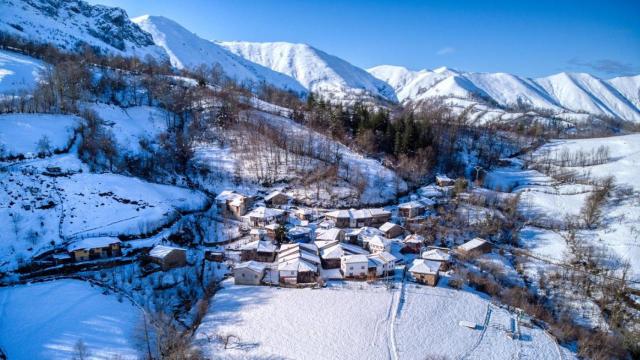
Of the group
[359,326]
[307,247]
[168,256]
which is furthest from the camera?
[307,247]

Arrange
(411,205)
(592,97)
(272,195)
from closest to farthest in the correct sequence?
(411,205), (272,195), (592,97)

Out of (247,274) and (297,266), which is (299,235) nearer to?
(297,266)

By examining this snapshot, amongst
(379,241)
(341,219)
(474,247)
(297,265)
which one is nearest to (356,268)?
(297,265)

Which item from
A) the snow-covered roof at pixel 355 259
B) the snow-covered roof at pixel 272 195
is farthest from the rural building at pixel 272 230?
the snow-covered roof at pixel 355 259

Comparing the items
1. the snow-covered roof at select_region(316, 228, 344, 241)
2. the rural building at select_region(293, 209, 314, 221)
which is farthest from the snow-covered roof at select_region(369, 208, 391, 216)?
A: the rural building at select_region(293, 209, 314, 221)

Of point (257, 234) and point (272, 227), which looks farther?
point (272, 227)

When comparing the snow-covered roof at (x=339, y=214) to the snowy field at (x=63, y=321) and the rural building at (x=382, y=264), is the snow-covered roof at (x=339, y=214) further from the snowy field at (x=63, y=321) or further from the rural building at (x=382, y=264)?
the snowy field at (x=63, y=321)

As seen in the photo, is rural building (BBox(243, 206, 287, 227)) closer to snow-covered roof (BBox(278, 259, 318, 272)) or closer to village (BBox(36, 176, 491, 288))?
village (BBox(36, 176, 491, 288))

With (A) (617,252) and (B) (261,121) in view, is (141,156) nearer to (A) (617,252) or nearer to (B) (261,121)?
(B) (261,121)
